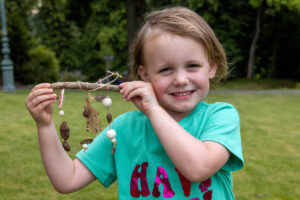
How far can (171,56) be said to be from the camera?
1.67 m

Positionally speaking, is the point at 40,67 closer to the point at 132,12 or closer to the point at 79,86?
the point at 132,12

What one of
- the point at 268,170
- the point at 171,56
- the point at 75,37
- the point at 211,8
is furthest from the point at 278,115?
the point at 75,37

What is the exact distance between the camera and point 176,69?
1.69 m

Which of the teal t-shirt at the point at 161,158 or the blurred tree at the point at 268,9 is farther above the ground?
the teal t-shirt at the point at 161,158

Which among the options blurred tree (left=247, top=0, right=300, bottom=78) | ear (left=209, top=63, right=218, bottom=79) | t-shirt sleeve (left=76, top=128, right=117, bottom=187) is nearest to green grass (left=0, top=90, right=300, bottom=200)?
t-shirt sleeve (left=76, top=128, right=117, bottom=187)

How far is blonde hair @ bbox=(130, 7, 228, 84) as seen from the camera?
5.62ft

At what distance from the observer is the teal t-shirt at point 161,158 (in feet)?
5.64

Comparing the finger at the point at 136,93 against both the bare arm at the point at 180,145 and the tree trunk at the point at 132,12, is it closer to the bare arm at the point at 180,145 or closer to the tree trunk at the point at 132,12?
the bare arm at the point at 180,145

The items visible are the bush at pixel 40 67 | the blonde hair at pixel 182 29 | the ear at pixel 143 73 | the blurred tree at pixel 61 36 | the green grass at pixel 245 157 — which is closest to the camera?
the blonde hair at pixel 182 29

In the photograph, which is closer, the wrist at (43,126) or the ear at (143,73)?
the wrist at (43,126)

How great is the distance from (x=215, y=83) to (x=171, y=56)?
679 millimetres

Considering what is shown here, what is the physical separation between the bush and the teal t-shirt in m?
20.7

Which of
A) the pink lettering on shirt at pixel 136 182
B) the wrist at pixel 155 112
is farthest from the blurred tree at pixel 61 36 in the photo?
the wrist at pixel 155 112

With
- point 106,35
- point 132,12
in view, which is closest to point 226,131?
point 132,12
